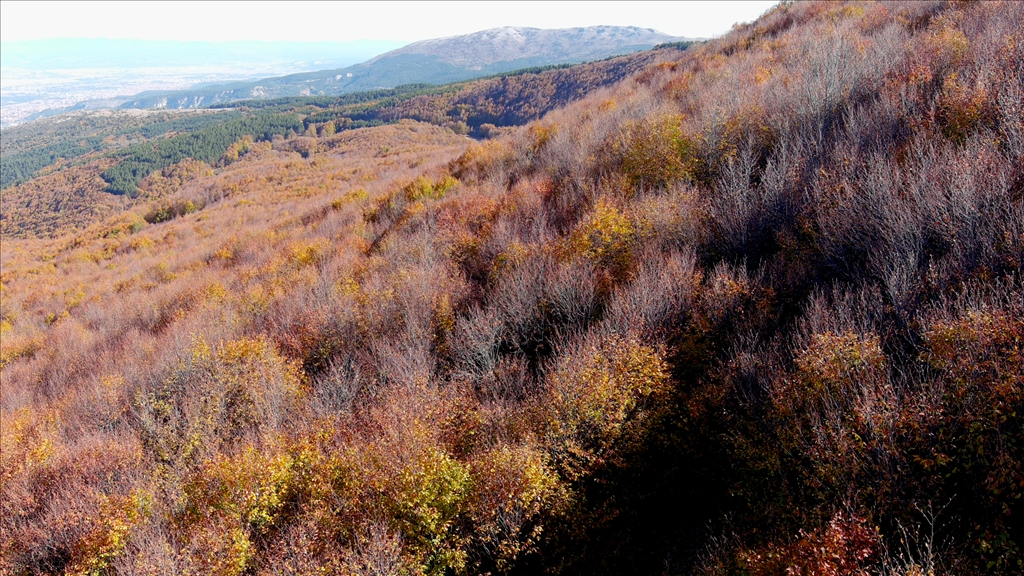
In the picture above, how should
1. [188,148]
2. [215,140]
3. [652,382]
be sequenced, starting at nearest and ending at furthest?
[652,382]
[188,148]
[215,140]

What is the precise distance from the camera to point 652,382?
12.7 meters

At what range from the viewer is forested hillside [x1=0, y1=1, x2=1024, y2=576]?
339 inches

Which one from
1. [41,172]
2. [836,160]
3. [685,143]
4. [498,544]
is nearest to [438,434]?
[498,544]

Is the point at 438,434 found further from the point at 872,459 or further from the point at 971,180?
the point at 971,180

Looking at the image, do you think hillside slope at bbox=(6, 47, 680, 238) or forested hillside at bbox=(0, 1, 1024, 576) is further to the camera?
hillside slope at bbox=(6, 47, 680, 238)

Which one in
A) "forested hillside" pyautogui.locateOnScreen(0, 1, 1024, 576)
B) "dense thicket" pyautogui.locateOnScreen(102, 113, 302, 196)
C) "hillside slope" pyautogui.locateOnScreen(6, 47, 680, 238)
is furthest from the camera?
"dense thicket" pyautogui.locateOnScreen(102, 113, 302, 196)

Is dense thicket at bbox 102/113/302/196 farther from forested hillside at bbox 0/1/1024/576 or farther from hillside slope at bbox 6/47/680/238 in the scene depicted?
forested hillside at bbox 0/1/1024/576

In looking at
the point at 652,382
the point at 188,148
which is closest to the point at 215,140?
the point at 188,148

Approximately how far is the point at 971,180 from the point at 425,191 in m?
33.5

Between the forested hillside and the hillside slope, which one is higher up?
the hillside slope

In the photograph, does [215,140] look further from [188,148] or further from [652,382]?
[652,382]

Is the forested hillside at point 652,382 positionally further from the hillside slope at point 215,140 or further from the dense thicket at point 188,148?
the dense thicket at point 188,148

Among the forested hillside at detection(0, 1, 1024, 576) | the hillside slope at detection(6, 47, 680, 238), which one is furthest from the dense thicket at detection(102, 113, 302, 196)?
the forested hillside at detection(0, 1, 1024, 576)

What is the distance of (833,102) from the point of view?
19078 mm
